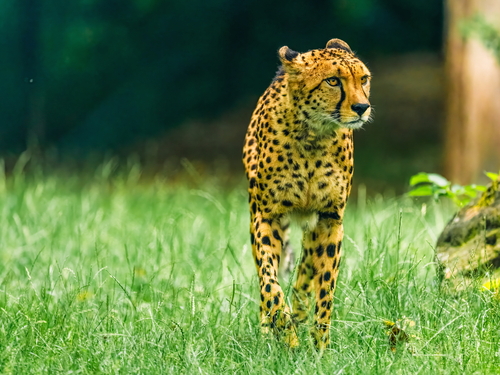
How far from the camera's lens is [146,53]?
1084 cm

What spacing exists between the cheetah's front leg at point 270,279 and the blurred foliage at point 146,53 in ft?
23.7

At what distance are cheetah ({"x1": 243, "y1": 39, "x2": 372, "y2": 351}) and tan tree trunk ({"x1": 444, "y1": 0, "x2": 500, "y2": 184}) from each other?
4374 millimetres

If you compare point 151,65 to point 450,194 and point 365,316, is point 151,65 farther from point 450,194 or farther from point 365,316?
point 365,316

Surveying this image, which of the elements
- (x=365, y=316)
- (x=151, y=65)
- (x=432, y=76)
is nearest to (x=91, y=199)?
(x=365, y=316)

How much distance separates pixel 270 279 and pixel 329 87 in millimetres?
780

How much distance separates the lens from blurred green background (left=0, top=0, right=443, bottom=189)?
1054 centimetres

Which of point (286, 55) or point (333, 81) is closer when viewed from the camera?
point (333, 81)

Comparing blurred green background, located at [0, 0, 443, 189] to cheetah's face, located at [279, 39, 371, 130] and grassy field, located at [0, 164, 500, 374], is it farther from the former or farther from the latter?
cheetah's face, located at [279, 39, 371, 130]

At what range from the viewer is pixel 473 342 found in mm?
2924

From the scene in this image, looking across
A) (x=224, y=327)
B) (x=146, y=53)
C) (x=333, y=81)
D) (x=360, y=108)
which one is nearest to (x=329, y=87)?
(x=333, y=81)

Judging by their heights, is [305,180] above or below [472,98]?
below

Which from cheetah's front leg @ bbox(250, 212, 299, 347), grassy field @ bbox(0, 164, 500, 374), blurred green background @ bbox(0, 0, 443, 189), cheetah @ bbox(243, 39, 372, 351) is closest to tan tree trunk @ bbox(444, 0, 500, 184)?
blurred green background @ bbox(0, 0, 443, 189)

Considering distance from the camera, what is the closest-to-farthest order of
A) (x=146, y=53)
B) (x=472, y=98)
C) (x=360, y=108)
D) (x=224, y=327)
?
(x=360, y=108), (x=224, y=327), (x=472, y=98), (x=146, y=53)

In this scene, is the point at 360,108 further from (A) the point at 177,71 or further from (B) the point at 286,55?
(A) the point at 177,71
